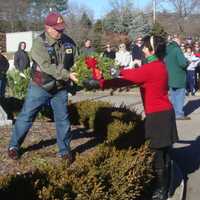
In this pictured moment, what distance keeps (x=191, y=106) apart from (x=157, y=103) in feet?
30.7

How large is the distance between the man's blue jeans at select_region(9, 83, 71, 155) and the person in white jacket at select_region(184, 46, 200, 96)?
11.4 meters

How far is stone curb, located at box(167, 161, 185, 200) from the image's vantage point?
7.08 meters

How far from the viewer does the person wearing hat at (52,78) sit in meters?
6.84

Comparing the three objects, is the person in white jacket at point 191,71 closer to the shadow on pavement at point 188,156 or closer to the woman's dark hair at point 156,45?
the shadow on pavement at point 188,156

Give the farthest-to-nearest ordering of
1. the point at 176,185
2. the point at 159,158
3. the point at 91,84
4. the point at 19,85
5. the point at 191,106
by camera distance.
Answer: the point at 191,106 < the point at 19,85 < the point at 176,185 < the point at 159,158 < the point at 91,84

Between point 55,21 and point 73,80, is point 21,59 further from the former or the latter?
point 73,80

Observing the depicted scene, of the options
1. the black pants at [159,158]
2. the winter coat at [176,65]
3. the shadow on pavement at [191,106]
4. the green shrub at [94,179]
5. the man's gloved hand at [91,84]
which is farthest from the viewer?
the shadow on pavement at [191,106]

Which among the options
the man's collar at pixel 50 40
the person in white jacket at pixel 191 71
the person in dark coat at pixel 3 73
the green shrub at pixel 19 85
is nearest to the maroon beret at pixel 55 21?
the man's collar at pixel 50 40

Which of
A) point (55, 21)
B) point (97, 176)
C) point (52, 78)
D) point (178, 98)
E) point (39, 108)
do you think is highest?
point (55, 21)

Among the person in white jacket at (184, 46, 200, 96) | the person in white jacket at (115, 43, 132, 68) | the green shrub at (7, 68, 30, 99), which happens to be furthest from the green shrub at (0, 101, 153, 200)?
the person in white jacket at (115, 43, 132, 68)

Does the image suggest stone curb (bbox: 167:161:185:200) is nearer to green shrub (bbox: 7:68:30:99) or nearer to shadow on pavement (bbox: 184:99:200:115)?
shadow on pavement (bbox: 184:99:200:115)

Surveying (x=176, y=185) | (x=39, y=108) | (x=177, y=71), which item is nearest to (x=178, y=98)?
(x=177, y=71)

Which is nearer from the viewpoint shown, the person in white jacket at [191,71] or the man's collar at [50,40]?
the man's collar at [50,40]

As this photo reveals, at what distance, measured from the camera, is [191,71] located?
62.6ft
